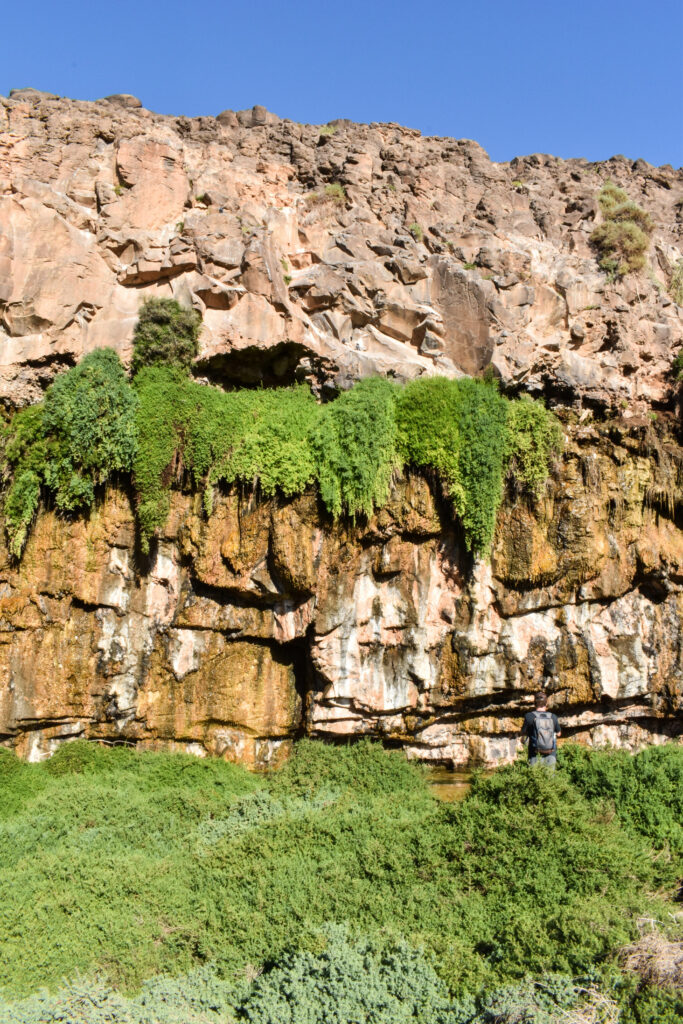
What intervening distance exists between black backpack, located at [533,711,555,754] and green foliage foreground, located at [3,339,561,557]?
338 centimetres

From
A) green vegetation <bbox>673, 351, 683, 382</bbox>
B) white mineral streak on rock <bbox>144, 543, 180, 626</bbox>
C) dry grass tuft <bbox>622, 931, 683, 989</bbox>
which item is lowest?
dry grass tuft <bbox>622, 931, 683, 989</bbox>

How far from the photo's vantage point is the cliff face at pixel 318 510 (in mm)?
11836

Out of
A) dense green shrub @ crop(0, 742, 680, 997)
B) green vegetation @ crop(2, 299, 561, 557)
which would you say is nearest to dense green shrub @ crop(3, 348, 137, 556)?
green vegetation @ crop(2, 299, 561, 557)

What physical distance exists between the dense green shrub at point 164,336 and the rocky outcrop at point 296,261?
14.4 inches

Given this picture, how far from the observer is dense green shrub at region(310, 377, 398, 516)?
11.9 meters

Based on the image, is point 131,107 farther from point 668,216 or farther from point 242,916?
point 242,916

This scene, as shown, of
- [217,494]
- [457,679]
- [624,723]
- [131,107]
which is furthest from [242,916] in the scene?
[131,107]

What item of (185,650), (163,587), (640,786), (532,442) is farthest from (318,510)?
(640,786)

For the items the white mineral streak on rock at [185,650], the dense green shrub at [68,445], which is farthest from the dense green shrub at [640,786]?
the dense green shrub at [68,445]

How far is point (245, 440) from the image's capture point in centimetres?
1216

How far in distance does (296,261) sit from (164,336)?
353cm

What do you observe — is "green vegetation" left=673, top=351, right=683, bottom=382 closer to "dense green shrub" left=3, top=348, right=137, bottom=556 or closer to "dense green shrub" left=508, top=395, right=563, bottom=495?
"dense green shrub" left=508, top=395, right=563, bottom=495

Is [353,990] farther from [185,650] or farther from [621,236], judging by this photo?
[621,236]

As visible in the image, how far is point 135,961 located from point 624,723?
947 centimetres
